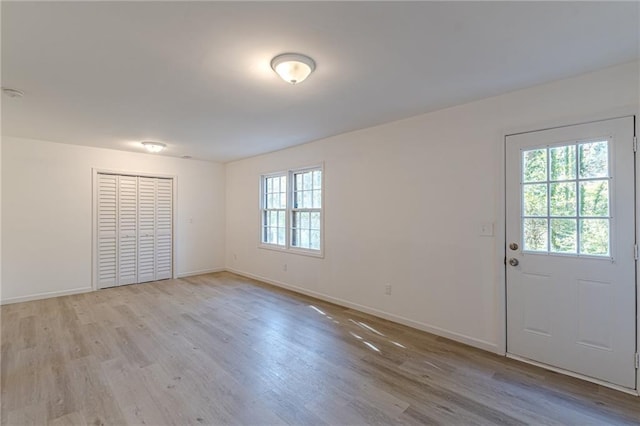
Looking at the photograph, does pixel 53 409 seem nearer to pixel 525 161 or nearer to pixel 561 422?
pixel 561 422

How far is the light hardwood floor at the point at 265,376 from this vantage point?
1963 mm

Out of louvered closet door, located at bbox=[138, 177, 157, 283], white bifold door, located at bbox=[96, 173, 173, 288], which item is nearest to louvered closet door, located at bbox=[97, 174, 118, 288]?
white bifold door, located at bbox=[96, 173, 173, 288]

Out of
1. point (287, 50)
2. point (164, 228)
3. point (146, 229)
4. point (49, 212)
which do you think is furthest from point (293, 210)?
point (49, 212)

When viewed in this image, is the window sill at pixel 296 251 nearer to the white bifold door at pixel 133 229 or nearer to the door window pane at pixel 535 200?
the white bifold door at pixel 133 229

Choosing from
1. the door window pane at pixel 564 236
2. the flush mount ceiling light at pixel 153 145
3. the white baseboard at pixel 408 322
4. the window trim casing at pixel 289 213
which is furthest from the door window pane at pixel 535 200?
the flush mount ceiling light at pixel 153 145

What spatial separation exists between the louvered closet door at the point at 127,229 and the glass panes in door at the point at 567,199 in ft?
20.1

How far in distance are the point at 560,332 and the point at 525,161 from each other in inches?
60.9

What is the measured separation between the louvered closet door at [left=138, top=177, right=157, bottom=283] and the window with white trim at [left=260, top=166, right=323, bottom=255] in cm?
215

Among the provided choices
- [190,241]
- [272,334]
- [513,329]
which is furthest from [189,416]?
[190,241]

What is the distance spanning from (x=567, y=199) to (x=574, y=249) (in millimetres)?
432

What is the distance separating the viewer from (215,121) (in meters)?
3.63

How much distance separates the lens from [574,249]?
8.09ft

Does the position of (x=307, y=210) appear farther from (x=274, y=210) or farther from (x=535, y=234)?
(x=535, y=234)

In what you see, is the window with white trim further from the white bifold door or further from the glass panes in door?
the glass panes in door
